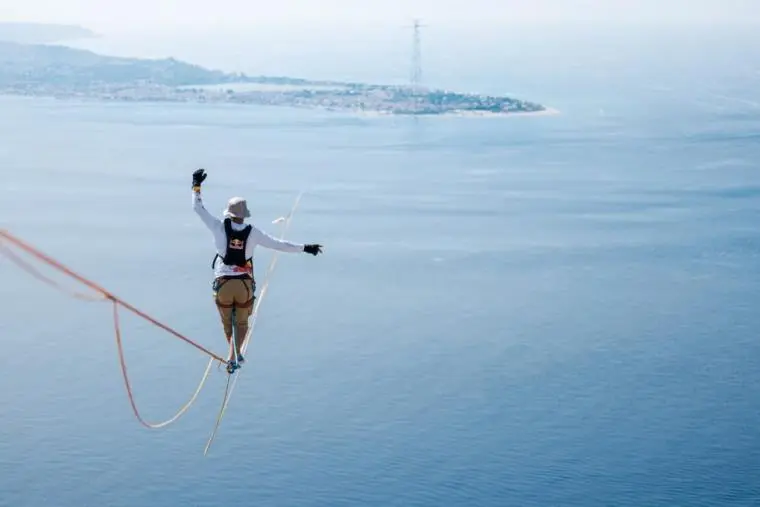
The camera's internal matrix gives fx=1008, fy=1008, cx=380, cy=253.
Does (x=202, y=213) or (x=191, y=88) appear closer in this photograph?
(x=202, y=213)

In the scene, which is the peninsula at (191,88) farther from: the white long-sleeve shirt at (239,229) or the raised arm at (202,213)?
the raised arm at (202,213)

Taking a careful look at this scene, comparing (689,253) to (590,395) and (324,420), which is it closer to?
(590,395)

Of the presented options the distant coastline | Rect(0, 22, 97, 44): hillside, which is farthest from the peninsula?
Rect(0, 22, 97, 44): hillside

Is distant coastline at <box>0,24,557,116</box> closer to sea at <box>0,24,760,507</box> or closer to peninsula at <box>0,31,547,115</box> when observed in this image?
peninsula at <box>0,31,547,115</box>

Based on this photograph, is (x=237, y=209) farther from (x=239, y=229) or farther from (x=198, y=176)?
(x=198, y=176)

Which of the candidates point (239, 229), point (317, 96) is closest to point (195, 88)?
point (317, 96)

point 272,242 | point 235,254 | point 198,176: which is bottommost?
point 235,254

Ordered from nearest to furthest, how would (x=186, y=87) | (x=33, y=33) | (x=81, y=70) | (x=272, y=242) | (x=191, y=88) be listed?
1. (x=272, y=242)
2. (x=191, y=88)
3. (x=186, y=87)
4. (x=81, y=70)
5. (x=33, y=33)

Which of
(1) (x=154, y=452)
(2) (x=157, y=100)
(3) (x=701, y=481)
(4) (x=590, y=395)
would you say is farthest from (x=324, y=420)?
(2) (x=157, y=100)
